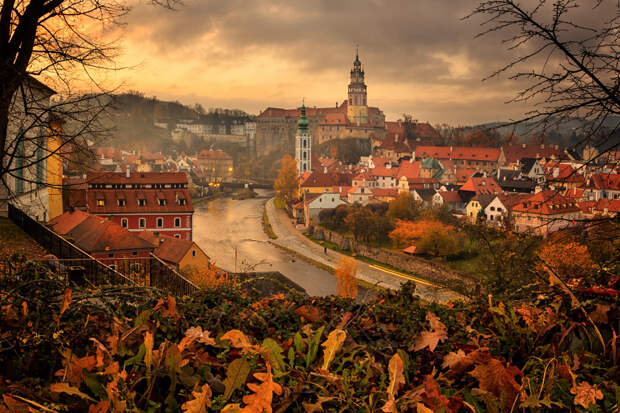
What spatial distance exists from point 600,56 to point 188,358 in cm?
344

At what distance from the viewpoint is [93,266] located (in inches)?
252

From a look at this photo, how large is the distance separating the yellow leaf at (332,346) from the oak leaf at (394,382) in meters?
0.22

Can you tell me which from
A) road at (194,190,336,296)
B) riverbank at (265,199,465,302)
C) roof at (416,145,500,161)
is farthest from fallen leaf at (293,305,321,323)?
roof at (416,145,500,161)

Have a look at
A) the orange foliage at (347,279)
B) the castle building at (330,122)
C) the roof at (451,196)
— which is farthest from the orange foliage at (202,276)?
the castle building at (330,122)

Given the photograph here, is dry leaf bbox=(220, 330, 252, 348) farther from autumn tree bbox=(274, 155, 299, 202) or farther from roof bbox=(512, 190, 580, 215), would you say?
autumn tree bbox=(274, 155, 299, 202)

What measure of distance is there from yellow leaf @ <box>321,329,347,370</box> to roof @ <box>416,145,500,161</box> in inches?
3062

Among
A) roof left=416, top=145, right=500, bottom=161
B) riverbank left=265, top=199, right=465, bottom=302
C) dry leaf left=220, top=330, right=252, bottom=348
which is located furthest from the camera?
roof left=416, top=145, right=500, bottom=161

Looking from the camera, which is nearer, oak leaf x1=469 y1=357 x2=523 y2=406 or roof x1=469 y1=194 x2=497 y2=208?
oak leaf x1=469 y1=357 x2=523 y2=406

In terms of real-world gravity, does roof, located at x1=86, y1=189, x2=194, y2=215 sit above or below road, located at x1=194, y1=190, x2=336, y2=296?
above

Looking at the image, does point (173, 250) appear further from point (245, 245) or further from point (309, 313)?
point (309, 313)

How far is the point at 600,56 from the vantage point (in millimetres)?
3557

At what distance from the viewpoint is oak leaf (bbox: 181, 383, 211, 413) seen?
4.51ft

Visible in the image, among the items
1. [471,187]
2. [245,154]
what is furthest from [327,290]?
[245,154]

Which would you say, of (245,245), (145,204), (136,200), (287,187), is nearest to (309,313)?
(145,204)
